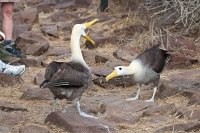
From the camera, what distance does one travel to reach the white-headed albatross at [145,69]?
6.00 metres

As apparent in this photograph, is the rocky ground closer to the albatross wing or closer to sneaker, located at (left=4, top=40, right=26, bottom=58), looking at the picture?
sneaker, located at (left=4, top=40, right=26, bottom=58)

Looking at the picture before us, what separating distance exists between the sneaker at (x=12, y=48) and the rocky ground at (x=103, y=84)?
9 centimetres

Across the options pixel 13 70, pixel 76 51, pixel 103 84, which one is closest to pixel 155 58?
pixel 103 84

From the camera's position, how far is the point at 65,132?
15.6ft

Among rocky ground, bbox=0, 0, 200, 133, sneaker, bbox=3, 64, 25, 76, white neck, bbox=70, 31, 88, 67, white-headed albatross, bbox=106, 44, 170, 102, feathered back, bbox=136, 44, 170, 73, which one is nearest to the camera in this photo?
rocky ground, bbox=0, 0, 200, 133

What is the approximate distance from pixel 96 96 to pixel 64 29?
343cm

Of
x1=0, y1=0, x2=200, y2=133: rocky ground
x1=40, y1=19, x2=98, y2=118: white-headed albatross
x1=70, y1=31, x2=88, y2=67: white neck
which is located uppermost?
x1=70, y1=31, x2=88, y2=67: white neck

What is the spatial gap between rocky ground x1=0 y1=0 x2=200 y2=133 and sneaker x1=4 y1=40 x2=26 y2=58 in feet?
0.31

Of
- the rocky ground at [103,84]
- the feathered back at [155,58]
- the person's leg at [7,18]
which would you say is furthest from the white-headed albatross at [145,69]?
the person's leg at [7,18]

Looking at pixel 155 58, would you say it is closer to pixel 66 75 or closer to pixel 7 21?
pixel 66 75

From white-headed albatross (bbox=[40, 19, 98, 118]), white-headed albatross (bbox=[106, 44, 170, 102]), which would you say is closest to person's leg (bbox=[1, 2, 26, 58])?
white-headed albatross (bbox=[106, 44, 170, 102])

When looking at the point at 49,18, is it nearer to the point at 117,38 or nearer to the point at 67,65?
the point at 117,38

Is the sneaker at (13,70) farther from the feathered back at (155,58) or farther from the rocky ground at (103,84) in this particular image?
the feathered back at (155,58)

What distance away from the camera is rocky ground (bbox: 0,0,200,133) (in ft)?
16.4
